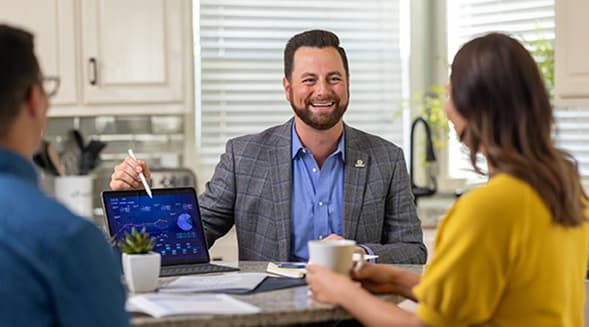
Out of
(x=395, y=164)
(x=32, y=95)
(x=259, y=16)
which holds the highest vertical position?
(x=259, y=16)

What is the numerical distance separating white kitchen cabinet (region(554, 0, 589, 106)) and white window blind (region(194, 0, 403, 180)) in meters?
1.05

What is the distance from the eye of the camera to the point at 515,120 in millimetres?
1721

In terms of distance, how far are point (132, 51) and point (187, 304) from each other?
239 cm

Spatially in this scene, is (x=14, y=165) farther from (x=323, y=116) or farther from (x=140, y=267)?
(x=323, y=116)

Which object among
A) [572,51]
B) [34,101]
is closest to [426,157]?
[572,51]

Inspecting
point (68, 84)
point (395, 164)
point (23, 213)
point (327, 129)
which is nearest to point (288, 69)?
point (327, 129)

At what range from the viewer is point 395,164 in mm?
2914

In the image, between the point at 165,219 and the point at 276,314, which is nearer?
the point at 276,314

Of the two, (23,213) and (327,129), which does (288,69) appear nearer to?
(327,129)

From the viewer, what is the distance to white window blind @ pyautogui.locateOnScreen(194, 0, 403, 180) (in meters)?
4.52

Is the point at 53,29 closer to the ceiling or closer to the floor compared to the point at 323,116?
closer to the ceiling

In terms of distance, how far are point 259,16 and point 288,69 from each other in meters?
1.61

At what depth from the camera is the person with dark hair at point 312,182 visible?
2832 millimetres

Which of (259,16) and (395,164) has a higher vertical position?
(259,16)
